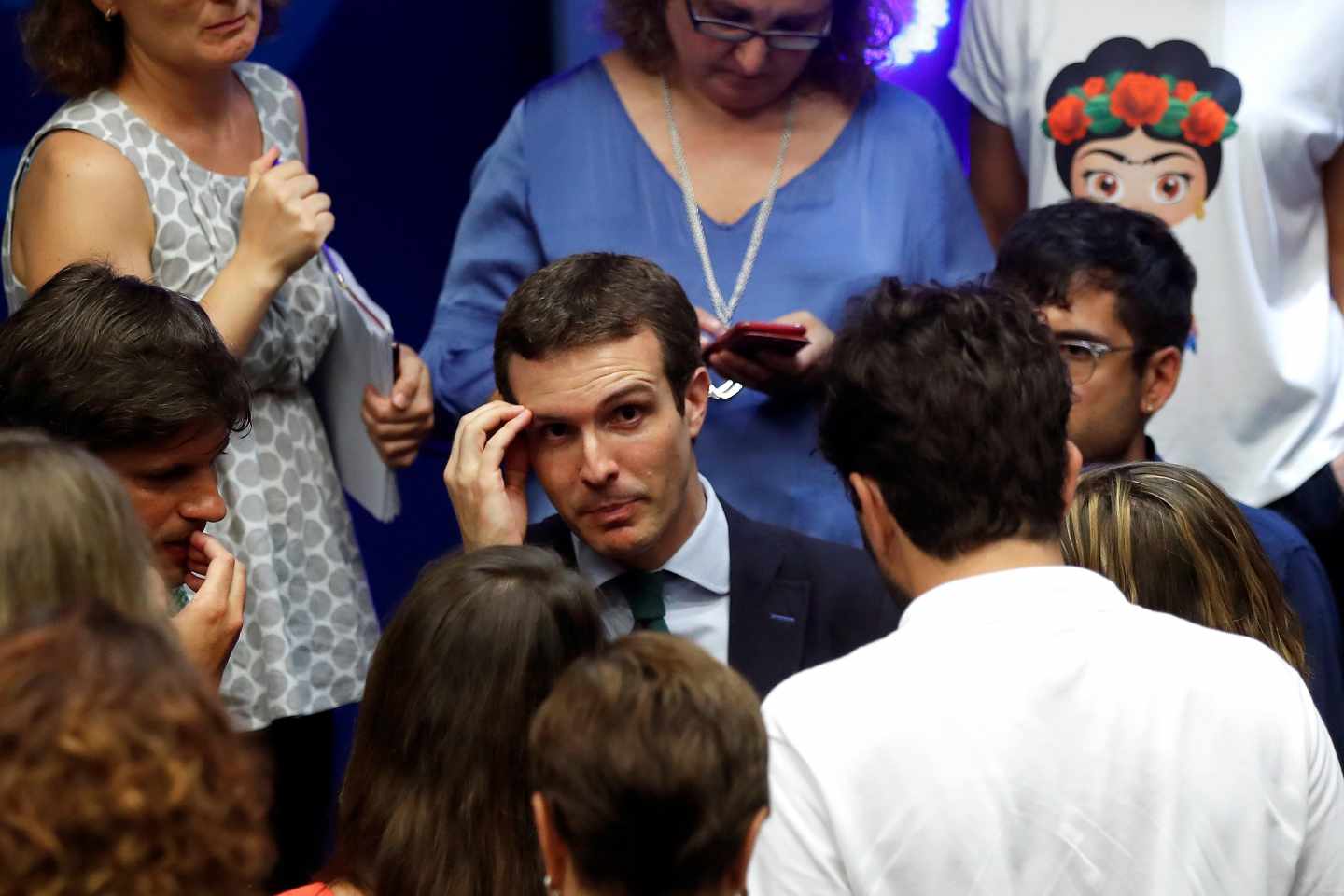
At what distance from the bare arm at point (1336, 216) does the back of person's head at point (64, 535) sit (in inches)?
106

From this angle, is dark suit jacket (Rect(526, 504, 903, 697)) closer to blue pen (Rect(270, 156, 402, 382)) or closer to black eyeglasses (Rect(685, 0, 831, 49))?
blue pen (Rect(270, 156, 402, 382))

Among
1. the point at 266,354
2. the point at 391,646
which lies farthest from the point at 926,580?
the point at 266,354

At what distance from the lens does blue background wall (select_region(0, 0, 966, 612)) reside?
4.31 metres

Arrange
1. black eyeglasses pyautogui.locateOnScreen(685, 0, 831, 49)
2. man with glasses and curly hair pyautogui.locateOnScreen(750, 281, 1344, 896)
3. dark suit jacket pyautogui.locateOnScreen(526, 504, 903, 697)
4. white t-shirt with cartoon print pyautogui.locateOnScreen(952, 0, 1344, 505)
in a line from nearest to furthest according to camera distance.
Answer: man with glasses and curly hair pyautogui.locateOnScreen(750, 281, 1344, 896)
dark suit jacket pyautogui.locateOnScreen(526, 504, 903, 697)
black eyeglasses pyautogui.locateOnScreen(685, 0, 831, 49)
white t-shirt with cartoon print pyautogui.locateOnScreen(952, 0, 1344, 505)

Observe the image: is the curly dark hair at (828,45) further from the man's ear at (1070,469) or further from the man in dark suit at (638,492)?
the man's ear at (1070,469)

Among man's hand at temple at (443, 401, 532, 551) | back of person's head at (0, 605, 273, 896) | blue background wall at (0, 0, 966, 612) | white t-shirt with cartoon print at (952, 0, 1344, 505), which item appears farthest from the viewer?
blue background wall at (0, 0, 966, 612)

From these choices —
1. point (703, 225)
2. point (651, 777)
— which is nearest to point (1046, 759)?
point (651, 777)

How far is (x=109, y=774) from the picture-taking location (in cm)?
122

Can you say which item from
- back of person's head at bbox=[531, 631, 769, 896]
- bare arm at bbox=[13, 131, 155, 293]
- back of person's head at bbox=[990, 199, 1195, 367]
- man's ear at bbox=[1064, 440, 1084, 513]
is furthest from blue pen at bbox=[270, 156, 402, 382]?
back of person's head at bbox=[531, 631, 769, 896]

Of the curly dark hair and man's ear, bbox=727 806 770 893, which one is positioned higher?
the curly dark hair

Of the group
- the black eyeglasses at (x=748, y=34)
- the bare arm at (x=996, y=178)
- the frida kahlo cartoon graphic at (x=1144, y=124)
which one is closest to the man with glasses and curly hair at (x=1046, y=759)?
the black eyeglasses at (x=748, y=34)

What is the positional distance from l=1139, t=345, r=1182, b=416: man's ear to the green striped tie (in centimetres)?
99

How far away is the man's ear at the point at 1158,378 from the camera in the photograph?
3.19 meters

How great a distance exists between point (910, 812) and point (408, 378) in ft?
5.82
